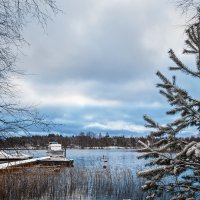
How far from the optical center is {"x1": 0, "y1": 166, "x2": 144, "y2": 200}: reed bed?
15.1 m

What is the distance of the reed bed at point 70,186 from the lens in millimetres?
15141

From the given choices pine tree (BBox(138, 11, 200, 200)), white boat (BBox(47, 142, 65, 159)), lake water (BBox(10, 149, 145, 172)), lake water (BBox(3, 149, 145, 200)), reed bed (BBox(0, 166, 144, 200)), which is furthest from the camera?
white boat (BBox(47, 142, 65, 159))

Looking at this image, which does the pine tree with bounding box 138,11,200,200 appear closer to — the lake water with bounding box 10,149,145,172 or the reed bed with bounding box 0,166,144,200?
the lake water with bounding box 10,149,145,172

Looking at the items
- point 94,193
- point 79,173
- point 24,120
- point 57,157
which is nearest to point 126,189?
point 94,193

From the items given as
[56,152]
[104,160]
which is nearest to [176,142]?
[104,160]

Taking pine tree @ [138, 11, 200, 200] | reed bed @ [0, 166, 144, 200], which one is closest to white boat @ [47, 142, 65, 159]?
reed bed @ [0, 166, 144, 200]

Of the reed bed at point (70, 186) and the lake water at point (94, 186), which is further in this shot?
the lake water at point (94, 186)

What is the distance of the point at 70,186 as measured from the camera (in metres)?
16.5

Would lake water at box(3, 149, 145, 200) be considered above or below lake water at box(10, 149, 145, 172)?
below

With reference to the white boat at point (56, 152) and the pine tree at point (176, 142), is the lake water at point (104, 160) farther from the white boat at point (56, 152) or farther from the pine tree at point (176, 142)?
the white boat at point (56, 152)

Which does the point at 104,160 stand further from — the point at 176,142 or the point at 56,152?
the point at 176,142

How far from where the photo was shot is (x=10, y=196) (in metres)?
14.9

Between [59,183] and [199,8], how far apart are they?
45.0ft

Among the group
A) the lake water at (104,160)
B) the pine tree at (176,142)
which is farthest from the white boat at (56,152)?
the pine tree at (176,142)
